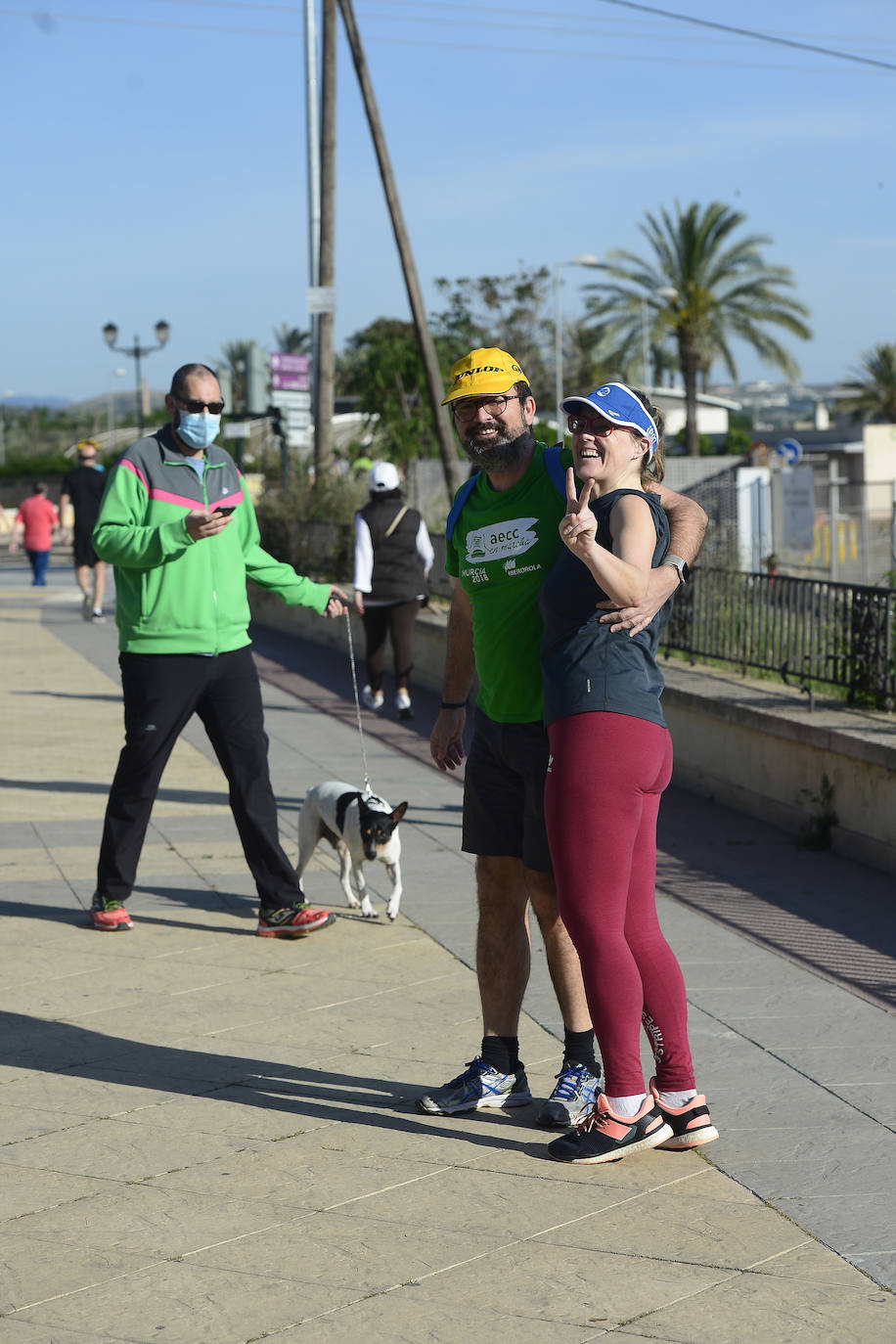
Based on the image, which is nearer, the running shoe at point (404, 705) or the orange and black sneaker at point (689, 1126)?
the orange and black sneaker at point (689, 1126)

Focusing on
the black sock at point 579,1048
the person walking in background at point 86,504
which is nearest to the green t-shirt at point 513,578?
the black sock at point 579,1048

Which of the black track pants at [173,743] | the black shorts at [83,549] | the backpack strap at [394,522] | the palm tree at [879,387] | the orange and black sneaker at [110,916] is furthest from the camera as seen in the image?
the palm tree at [879,387]

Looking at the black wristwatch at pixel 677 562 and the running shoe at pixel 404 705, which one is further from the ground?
the black wristwatch at pixel 677 562

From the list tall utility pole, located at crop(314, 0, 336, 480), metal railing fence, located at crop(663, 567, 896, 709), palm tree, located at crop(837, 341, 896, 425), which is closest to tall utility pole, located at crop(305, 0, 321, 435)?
tall utility pole, located at crop(314, 0, 336, 480)

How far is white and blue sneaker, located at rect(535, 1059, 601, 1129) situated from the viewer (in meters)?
4.15

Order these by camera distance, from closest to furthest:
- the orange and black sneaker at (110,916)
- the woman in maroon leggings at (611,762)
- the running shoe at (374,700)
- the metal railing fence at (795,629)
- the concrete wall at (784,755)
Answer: the woman in maroon leggings at (611,762) → the orange and black sneaker at (110,916) → the concrete wall at (784,755) → the metal railing fence at (795,629) → the running shoe at (374,700)

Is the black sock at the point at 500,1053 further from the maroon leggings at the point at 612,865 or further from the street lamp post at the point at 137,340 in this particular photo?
the street lamp post at the point at 137,340

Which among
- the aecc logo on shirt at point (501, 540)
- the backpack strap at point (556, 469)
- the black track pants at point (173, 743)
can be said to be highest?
the backpack strap at point (556, 469)

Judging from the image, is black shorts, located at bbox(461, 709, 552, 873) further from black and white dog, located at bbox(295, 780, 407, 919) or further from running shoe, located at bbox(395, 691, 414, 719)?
running shoe, located at bbox(395, 691, 414, 719)

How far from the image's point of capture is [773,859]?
23.8 ft

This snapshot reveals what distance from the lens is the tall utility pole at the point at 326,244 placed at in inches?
827

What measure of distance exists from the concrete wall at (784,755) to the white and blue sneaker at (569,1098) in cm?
298

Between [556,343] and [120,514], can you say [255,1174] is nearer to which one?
[120,514]

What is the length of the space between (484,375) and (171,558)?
2.06 metres
